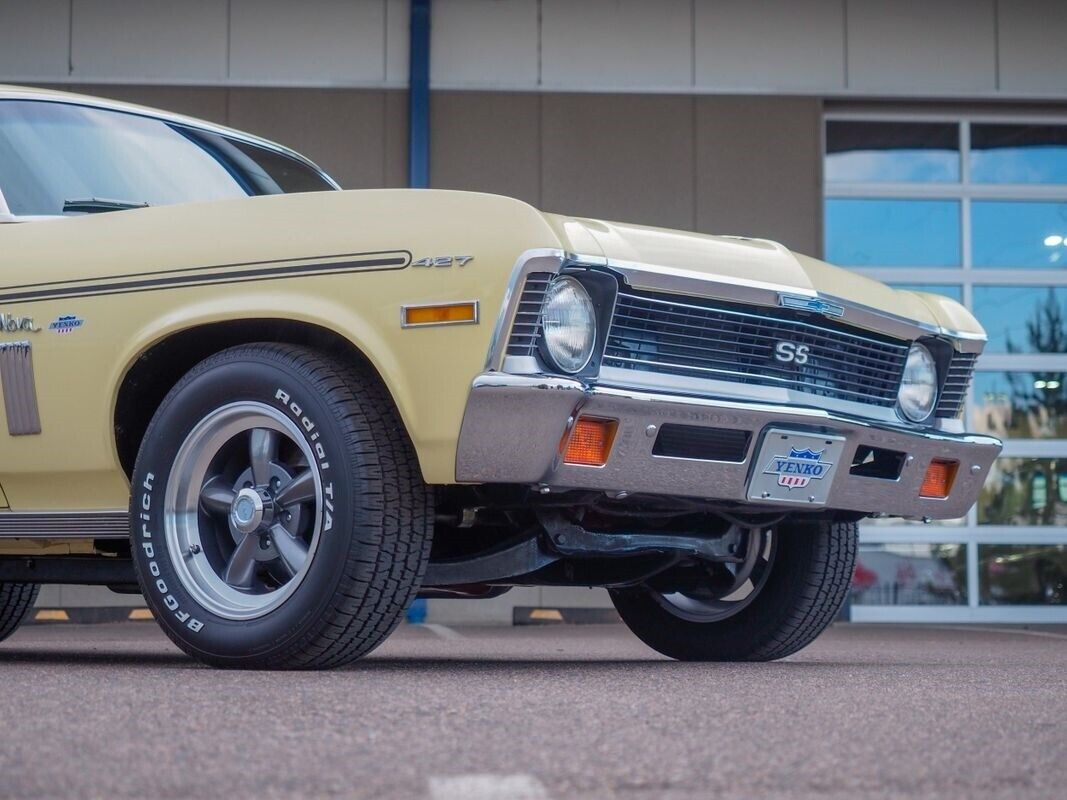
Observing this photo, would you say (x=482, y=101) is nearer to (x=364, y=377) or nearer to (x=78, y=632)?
(x=78, y=632)

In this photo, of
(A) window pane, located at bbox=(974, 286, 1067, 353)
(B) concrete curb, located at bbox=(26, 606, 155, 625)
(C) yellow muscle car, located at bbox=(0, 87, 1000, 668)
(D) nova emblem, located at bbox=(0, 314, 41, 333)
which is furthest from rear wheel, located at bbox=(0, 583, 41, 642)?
(A) window pane, located at bbox=(974, 286, 1067, 353)

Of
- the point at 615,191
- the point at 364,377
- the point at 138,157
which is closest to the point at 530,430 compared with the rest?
the point at 364,377

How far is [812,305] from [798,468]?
437 millimetres

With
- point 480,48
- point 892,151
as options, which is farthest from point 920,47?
point 480,48

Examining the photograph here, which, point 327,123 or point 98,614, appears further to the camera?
point 327,123

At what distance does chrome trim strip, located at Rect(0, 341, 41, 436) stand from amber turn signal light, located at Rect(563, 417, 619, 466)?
62.4 inches

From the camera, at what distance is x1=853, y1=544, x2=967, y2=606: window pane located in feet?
Answer: 39.5

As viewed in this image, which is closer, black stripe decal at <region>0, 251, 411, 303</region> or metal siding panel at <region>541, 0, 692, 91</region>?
black stripe decal at <region>0, 251, 411, 303</region>

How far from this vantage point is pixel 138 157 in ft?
16.4

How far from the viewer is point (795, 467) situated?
417 centimetres

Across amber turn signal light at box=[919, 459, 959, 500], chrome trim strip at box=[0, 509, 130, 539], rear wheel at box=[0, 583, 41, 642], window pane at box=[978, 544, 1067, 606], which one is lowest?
window pane at box=[978, 544, 1067, 606]

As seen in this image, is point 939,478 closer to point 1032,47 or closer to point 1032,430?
point 1032,430

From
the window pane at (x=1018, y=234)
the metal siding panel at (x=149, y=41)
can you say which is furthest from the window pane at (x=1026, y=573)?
the metal siding panel at (x=149, y=41)

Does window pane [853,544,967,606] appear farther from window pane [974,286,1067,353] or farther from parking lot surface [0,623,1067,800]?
parking lot surface [0,623,1067,800]
